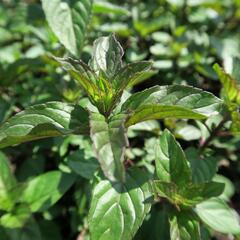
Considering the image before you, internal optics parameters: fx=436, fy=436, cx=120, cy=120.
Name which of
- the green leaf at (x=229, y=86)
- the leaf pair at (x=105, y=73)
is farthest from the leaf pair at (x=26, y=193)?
the green leaf at (x=229, y=86)

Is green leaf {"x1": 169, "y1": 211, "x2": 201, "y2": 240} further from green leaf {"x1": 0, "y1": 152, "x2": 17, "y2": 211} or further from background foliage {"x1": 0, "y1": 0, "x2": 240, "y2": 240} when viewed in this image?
green leaf {"x1": 0, "y1": 152, "x2": 17, "y2": 211}

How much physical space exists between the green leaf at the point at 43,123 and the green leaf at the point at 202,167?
1.61 feet

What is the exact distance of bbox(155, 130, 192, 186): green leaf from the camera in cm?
121

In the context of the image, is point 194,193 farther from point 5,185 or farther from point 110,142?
point 5,185

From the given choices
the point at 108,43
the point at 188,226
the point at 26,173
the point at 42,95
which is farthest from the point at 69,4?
the point at 188,226

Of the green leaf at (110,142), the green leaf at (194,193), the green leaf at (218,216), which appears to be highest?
the green leaf at (110,142)

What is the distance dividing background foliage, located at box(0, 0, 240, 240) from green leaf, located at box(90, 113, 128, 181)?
27 cm

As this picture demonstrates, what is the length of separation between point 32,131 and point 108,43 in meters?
0.34

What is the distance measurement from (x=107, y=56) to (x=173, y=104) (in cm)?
25

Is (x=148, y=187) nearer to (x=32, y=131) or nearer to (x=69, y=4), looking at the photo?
(x=32, y=131)

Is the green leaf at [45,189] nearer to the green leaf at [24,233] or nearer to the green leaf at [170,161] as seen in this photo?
the green leaf at [24,233]

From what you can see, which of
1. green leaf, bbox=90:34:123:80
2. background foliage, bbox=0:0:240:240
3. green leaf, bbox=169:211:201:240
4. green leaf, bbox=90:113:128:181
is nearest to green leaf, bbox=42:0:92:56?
background foliage, bbox=0:0:240:240

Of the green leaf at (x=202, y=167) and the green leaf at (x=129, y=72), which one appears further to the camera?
the green leaf at (x=202, y=167)

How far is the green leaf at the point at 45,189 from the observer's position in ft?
4.90
